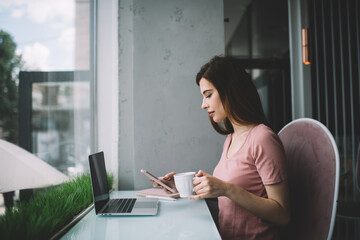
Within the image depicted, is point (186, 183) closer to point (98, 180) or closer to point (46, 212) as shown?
point (98, 180)

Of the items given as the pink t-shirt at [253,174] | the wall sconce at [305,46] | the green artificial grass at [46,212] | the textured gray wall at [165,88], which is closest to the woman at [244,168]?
the pink t-shirt at [253,174]

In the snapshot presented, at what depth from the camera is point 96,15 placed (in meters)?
1.78

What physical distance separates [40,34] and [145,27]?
0.72m

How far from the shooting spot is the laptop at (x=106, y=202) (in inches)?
42.4

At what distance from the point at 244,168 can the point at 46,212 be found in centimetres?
78

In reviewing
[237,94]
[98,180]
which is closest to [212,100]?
[237,94]

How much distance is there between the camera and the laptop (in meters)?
1.08

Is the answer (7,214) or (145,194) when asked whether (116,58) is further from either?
(7,214)

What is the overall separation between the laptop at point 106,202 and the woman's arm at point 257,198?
0.30 metres

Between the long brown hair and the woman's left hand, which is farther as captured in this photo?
the long brown hair

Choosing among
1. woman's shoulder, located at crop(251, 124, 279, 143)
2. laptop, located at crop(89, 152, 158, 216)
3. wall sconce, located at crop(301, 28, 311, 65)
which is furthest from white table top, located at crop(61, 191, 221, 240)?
wall sconce, located at crop(301, 28, 311, 65)

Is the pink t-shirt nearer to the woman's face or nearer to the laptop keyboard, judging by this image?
the woman's face

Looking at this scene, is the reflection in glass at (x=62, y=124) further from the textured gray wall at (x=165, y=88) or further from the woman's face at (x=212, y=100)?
the woman's face at (x=212, y=100)

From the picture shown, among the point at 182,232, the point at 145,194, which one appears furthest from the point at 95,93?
the point at 182,232
